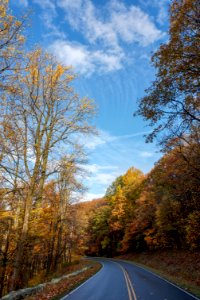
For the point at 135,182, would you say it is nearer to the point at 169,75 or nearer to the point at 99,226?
the point at 99,226

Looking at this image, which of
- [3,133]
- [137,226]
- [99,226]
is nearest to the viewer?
[3,133]

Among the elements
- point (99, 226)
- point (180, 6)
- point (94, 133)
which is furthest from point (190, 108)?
point (99, 226)

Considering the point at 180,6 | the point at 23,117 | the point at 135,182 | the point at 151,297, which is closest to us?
the point at 180,6

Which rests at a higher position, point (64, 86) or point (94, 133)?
point (64, 86)

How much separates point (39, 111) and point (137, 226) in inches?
1271

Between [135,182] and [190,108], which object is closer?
[190,108]

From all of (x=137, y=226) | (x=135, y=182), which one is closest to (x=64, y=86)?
(x=137, y=226)

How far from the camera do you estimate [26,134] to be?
35.5 ft

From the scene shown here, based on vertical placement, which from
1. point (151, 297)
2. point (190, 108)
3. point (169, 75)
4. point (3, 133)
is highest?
point (169, 75)

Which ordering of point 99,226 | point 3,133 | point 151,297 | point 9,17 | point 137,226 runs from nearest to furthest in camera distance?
1. point 9,17
2. point 3,133
3. point 151,297
4. point 137,226
5. point 99,226

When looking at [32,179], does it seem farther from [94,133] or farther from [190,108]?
[190,108]

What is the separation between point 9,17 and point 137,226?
37.1 m

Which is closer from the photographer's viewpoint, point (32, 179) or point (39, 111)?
point (32, 179)

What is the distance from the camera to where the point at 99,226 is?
60875mm
